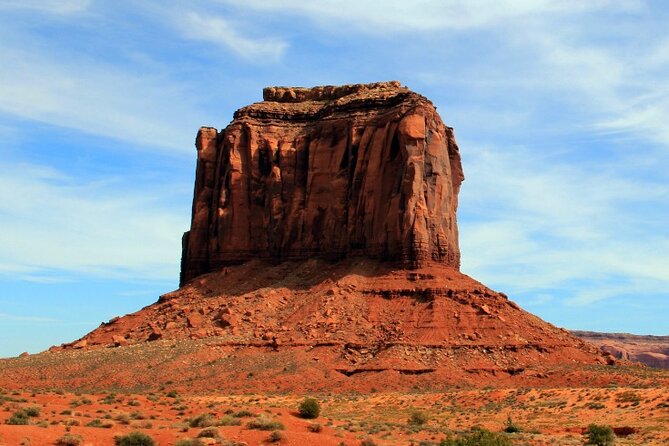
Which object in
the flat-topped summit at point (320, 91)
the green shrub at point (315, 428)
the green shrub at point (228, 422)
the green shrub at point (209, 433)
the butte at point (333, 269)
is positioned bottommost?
the green shrub at point (209, 433)

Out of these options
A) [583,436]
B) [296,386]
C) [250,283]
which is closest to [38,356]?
[250,283]

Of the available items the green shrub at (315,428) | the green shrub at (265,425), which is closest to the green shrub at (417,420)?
the green shrub at (315,428)

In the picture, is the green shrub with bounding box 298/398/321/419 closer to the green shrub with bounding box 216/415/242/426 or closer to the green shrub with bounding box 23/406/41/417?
the green shrub with bounding box 216/415/242/426

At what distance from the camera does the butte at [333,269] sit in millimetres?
67625

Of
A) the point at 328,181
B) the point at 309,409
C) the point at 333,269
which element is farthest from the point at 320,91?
the point at 309,409

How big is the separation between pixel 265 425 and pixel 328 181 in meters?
54.0

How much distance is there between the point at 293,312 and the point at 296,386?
11769mm

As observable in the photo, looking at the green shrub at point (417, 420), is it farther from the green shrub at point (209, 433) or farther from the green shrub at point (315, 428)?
the green shrub at point (209, 433)

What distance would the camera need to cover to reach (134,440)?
2966 cm

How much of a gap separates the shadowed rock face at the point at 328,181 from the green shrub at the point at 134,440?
48904 millimetres

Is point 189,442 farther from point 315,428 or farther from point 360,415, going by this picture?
point 360,415

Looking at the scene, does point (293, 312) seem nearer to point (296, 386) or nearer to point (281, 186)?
point (296, 386)

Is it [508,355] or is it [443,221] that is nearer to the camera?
[508,355]

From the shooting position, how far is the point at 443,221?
81.5 metres
